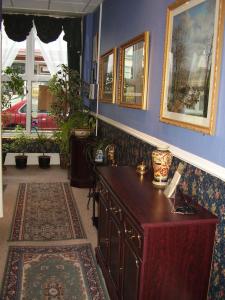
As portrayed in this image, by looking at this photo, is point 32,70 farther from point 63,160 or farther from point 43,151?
point 63,160

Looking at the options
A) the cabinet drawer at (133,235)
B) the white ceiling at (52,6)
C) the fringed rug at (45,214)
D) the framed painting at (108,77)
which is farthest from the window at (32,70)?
the cabinet drawer at (133,235)

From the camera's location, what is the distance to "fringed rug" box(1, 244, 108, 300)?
8.31ft

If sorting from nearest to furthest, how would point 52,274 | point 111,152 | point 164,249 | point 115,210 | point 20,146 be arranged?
point 164,249, point 115,210, point 52,274, point 111,152, point 20,146

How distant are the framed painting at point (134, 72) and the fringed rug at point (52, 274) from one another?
150 centimetres

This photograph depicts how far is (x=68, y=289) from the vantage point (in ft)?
8.54

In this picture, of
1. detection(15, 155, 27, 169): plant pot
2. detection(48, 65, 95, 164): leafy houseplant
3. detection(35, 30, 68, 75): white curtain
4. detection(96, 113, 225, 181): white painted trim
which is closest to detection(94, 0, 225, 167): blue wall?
detection(96, 113, 225, 181): white painted trim

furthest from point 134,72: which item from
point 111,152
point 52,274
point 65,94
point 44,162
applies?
point 44,162

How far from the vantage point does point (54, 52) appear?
→ 269 inches

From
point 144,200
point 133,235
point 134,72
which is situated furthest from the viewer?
point 134,72

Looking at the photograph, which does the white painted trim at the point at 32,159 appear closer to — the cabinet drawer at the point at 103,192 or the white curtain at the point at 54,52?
the white curtain at the point at 54,52

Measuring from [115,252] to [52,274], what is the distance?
0.82m

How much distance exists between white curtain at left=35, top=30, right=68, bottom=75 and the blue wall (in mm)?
2354

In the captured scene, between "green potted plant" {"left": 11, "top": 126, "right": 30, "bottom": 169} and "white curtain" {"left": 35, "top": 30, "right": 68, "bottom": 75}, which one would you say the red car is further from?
"white curtain" {"left": 35, "top": 30, "right": 68, "bottom": 75}

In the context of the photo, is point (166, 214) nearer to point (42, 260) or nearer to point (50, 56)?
point (42, 260)
